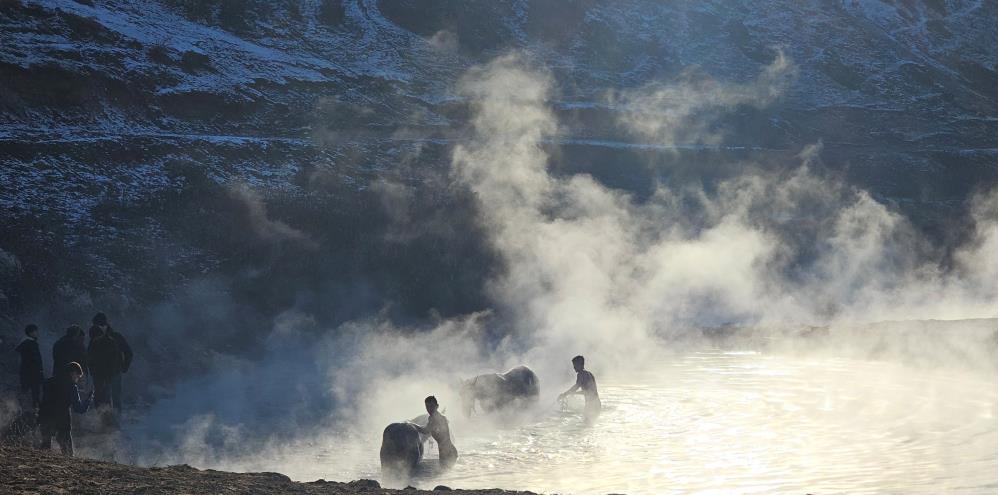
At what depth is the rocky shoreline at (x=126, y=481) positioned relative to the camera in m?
8.09

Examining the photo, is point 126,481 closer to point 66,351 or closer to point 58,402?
point 58,402

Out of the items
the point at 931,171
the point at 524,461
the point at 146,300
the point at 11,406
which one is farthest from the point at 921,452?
the point at 931,171

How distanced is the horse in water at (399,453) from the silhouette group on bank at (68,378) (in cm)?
323

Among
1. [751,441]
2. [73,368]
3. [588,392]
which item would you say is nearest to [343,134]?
[588,392]

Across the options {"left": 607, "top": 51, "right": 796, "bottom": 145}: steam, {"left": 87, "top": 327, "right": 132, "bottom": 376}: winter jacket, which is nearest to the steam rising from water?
{"left": 607, "top": 51, "right": 796, "bottom": 145}: steam

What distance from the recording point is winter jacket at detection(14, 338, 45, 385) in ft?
39.4

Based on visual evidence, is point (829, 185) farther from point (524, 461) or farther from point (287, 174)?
point (524, 461)

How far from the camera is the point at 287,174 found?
101 feet

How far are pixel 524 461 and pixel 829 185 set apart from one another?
108 ft

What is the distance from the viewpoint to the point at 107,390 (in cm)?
1380

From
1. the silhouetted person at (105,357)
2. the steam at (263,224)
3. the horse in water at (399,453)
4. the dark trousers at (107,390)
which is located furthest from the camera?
the steam at (263,224)

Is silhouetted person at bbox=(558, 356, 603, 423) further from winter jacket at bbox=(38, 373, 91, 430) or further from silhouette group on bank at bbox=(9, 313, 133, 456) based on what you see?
winter jacket at bbox=(38, 373, 91, 430)

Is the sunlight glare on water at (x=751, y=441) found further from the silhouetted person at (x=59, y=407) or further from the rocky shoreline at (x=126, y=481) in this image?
the silhouetted person at (x=59, y=407)

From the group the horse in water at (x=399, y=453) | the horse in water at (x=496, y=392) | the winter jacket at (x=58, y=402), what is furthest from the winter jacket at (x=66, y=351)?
the horse in water at (x=496, y=392)
